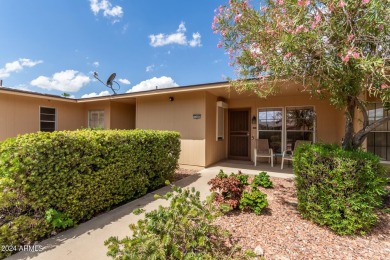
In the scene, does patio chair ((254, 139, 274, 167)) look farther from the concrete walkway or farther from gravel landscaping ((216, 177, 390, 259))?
the concrete walkway

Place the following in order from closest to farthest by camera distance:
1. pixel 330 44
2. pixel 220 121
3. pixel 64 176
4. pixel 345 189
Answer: pixel 330 44 → pixel 345 189 → pixel 64 176 → pixel 220 121

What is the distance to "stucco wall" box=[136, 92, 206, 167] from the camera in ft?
21.8

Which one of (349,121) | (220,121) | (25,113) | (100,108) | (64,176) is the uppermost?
(100,108)

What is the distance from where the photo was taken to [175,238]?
1.92m

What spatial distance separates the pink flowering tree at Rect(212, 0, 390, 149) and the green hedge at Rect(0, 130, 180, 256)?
3.10 metres

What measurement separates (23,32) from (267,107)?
31.6 ft

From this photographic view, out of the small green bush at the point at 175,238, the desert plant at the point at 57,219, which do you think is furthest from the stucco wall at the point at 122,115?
the small green bush at the point at 175,238

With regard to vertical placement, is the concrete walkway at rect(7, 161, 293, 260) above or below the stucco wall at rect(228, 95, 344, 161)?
below

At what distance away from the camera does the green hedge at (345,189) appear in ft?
8.11

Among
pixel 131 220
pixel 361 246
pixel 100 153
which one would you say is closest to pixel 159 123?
pixel 100 153

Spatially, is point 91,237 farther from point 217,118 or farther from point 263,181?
point 217,118

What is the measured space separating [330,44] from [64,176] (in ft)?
13.4

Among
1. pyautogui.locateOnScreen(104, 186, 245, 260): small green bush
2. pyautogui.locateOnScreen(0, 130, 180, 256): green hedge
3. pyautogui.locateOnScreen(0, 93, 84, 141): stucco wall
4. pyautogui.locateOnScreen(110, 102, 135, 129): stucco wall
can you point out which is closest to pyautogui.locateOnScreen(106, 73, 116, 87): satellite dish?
pyautogui.locateOnScreen(110, 102, 135, 129): stucco wall

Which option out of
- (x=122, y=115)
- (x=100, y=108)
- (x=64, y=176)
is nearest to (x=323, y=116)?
(x=64, y=176)
